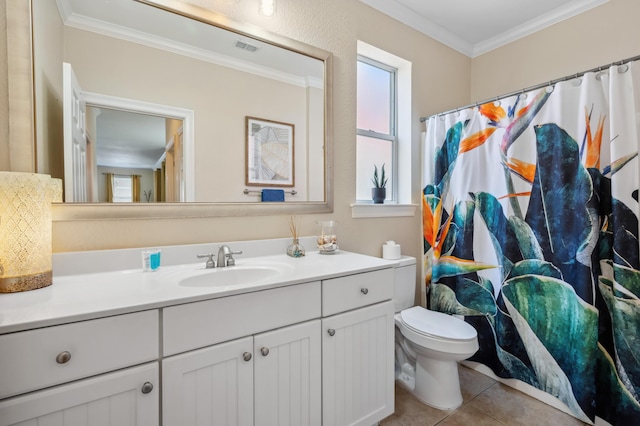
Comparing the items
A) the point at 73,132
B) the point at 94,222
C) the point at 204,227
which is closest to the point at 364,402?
the point at 204,227

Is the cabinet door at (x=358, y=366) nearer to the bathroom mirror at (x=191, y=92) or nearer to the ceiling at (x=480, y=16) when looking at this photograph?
the bathroom mirror at (x=191, y=92)

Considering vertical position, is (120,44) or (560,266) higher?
(120,44)

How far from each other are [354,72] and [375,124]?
18.4 inches

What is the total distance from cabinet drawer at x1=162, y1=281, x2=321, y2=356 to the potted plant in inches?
43.0

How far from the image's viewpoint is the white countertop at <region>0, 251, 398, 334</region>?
786mm

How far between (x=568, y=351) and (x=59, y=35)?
277cm

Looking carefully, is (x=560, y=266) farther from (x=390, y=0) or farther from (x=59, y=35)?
(x=59, y=35)

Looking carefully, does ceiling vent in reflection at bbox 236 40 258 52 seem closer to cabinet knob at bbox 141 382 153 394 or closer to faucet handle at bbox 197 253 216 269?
faucet handle at bbox 197 253 216 269

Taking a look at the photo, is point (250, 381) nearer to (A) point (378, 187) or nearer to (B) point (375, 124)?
(A) point (378, 187)

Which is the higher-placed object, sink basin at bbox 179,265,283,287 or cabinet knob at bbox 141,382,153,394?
sink basin at bbox 179,265,283,287

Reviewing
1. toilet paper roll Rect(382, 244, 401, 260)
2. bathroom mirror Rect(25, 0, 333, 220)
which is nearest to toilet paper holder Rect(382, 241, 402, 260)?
toilet paper roll Rect(382, 244, 401, 260)

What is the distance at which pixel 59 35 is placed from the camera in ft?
3.93

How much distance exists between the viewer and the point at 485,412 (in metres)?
1.66

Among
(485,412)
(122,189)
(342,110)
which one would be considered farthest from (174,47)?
(485,412)
